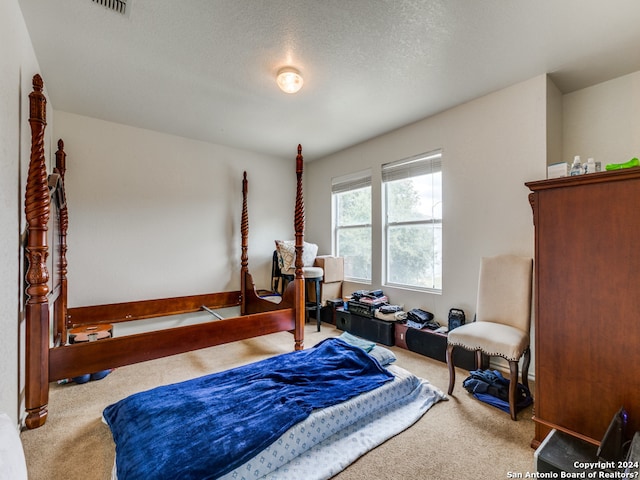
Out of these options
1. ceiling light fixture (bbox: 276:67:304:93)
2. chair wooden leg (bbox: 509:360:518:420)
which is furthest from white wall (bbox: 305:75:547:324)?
ceiling light fixture (bbox: 276:67:304:93)

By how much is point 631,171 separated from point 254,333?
2762mm

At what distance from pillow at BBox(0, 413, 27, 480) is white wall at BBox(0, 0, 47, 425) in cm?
98

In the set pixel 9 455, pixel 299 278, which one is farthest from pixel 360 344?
pixel 9 455

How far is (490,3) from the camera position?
175 centimetres

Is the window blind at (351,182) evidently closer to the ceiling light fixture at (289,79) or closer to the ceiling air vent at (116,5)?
the ceiling light fixture at (289,79)

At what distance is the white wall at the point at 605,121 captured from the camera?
7.91 feet

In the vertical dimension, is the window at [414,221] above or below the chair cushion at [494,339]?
above

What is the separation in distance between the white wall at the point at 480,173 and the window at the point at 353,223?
0.64 metres

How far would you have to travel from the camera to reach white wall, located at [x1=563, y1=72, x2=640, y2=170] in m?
2.41

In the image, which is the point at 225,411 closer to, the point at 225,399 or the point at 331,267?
the point at 225,399

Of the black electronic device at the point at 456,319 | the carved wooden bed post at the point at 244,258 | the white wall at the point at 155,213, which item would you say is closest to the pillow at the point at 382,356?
the black electronic device at the point at 456,319

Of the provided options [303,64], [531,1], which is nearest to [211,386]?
[303,64]

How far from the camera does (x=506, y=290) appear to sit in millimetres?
2498

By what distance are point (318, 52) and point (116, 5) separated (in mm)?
1266
